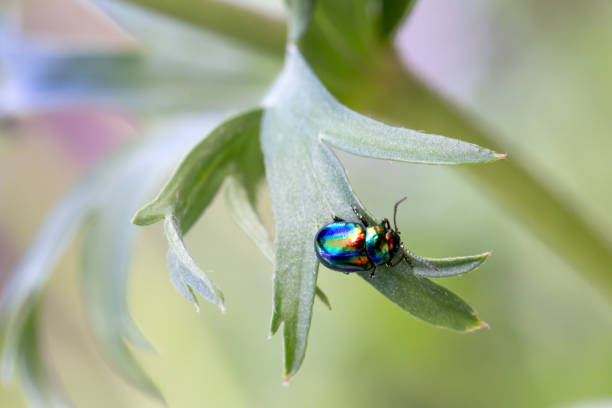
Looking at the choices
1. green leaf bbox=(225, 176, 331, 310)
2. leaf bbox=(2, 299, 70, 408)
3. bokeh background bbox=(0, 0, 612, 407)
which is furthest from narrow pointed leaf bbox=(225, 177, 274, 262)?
bokeh background bbox=(0, 0, 612, 407)

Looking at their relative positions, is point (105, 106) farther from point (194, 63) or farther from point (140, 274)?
point (140, 274)

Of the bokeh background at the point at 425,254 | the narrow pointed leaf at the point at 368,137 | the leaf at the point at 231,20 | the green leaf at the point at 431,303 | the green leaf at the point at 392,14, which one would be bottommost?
the bokeh background at the point at 425,254

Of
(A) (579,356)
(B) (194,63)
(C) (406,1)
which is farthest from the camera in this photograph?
(A) (579,356)

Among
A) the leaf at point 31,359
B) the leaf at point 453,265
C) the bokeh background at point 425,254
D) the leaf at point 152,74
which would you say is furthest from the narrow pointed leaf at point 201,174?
the bokeh background at point 425,254

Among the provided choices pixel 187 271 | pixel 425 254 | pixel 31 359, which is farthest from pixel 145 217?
pixel 425 254

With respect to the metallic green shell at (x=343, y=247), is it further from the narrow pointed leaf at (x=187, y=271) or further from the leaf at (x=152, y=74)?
the leaf at (x=152, y=74)

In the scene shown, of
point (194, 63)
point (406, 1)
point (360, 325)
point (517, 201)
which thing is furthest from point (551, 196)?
point (360, 325)
